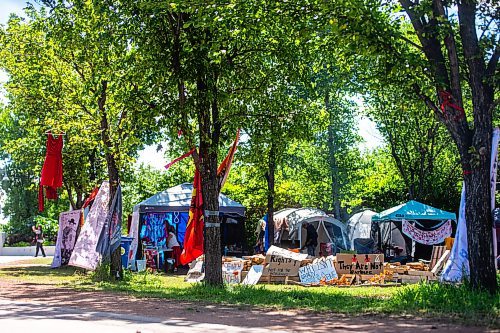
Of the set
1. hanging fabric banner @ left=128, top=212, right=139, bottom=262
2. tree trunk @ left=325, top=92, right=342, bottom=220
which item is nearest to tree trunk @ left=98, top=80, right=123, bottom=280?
hanging fabric banner @ left=128, top=212, right=139, bottom=262

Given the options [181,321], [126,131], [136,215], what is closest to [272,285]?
[126,131]

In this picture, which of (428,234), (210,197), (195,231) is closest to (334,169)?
(428,234)

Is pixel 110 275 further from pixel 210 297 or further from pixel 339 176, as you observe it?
pixel 339 176

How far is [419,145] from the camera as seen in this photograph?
32125 millimetres

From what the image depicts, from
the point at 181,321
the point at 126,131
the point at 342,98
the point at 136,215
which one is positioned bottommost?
the point at 181,321

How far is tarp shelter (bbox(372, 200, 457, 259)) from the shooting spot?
2645 cm

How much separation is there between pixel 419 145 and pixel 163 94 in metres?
19.2

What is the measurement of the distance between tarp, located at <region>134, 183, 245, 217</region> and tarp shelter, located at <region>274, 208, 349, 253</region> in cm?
465

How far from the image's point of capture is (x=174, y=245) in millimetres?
25812

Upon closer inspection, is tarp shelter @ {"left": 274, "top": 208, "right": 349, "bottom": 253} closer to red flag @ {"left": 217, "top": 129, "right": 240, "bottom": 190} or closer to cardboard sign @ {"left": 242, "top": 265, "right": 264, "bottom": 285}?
cardboard sign @ {"left": 242, "top": 265, "right": 264, "bottom": 285}

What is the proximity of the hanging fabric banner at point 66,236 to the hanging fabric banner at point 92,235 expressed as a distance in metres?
6.07

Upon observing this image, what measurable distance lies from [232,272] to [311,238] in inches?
452

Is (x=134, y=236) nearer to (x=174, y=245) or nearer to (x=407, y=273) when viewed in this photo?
(x=174, y=245)

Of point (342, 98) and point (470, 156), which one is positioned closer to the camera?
point (470, 156)
